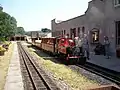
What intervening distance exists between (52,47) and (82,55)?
20.1 ft

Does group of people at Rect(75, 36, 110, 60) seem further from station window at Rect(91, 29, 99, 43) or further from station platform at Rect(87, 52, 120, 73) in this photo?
station window at Rect(91, 29, 99, 43)

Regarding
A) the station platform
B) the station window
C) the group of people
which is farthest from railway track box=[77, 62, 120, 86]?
the station window

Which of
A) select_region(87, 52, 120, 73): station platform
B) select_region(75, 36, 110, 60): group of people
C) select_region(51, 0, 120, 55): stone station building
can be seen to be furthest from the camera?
select_region(51, 0, 120, 55): stone station building

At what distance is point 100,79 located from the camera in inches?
514

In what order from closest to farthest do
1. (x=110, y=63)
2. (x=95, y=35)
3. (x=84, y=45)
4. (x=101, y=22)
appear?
(x=110, y=63) < (x=84, y=45) < (x=101, y=22) < (x=95, y=35)

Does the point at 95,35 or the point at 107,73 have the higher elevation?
the point at 95,35

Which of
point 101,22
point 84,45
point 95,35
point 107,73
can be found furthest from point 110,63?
point 95,35

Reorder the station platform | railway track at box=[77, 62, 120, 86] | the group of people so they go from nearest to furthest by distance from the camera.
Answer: railway track at box=[77, 62, 120, 86], the station platform, the group of people

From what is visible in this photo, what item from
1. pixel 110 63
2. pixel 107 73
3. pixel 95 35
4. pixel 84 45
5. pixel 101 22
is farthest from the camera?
pixel 95 35

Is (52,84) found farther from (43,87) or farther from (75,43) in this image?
(75,43)

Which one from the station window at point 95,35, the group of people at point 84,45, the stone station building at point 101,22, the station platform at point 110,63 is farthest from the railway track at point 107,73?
the station window at point 95,35

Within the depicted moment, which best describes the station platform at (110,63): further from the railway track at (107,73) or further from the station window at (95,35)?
the station window at (95,35)

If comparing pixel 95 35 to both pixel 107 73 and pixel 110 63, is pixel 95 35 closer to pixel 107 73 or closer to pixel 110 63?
pixel 110 63

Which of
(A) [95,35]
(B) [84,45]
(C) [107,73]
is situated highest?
(A) [95,35]
